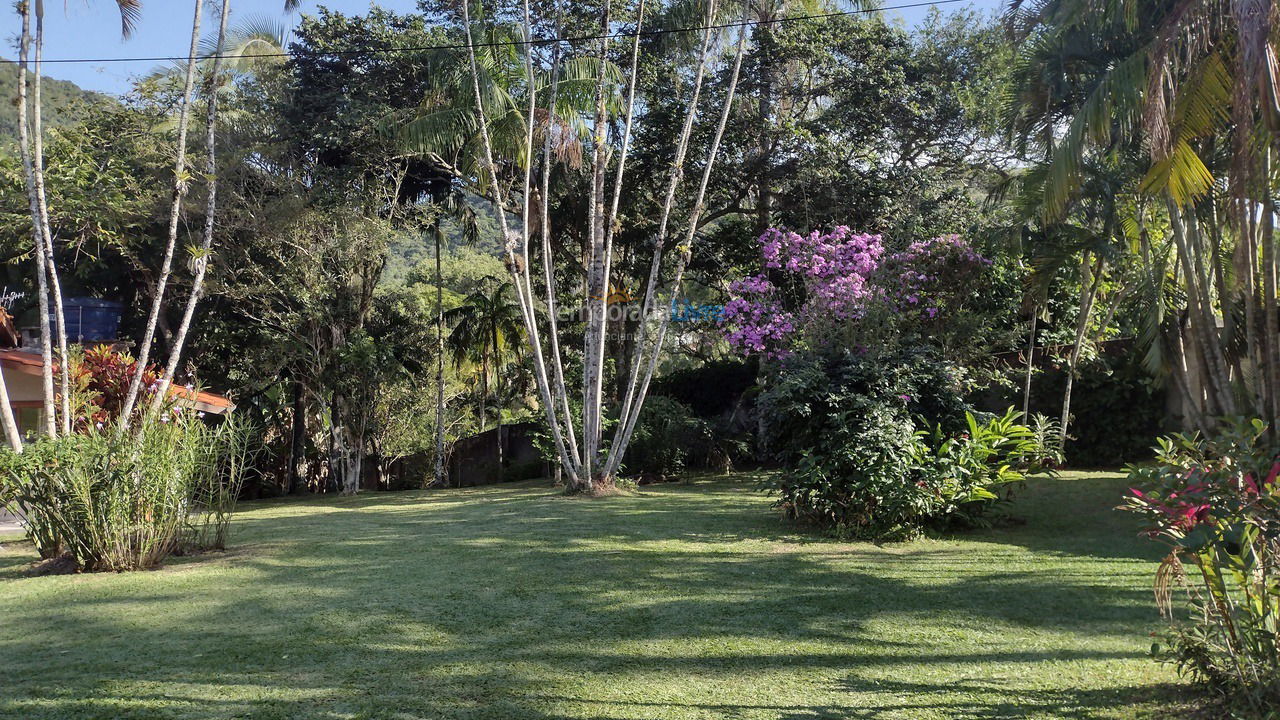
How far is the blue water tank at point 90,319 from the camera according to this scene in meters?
15.5

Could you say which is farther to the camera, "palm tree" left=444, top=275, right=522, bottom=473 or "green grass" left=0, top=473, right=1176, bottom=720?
"palm tree" left=444, top=275, right=522, bottom=473

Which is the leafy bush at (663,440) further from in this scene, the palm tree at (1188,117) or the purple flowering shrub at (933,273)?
the palm tree at (1188,117)

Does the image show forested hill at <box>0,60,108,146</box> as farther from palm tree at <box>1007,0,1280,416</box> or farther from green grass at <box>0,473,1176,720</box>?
palm tree at <box>1007,0,1280,416</box>

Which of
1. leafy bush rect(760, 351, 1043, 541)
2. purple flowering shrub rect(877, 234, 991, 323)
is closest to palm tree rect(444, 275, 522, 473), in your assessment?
purple flowering shrub rect(877, 234, 991, 323)

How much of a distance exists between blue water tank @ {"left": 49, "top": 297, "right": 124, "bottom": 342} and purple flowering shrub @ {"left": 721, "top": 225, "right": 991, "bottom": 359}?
10824 millimetres

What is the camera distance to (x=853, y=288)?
40.4 ft

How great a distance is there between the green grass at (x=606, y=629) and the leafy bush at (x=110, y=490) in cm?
29

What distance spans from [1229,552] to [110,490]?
7.22 meters

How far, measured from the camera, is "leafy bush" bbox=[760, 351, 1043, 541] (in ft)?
26.8

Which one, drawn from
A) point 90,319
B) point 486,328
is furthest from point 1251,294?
point 90,319

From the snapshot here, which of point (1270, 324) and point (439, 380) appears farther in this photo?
point (439, 380)

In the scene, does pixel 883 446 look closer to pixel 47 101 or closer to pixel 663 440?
pixel 663 440

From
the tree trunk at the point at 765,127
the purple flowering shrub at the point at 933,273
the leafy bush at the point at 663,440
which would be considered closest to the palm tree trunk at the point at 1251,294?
the purple flowering shrub at the point at 933,273

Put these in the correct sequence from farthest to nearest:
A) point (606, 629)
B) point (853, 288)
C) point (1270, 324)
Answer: point (853, 288), point (1270, 324), point (606, 629)
